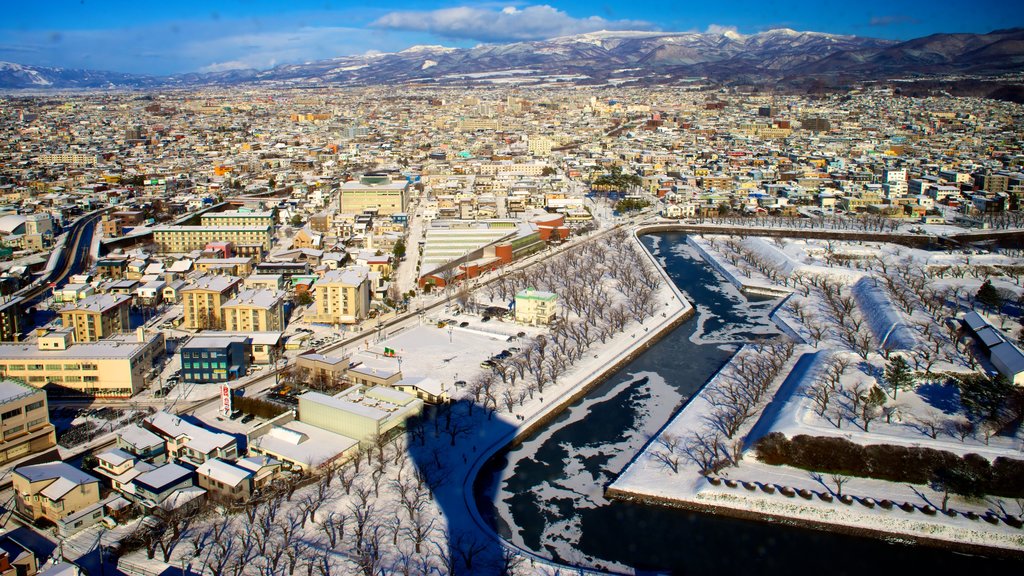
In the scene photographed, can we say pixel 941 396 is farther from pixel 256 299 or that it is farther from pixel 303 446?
pixel 256 299

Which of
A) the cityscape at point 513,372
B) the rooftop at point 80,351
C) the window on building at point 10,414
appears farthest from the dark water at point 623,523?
the rooftop at point 80,351

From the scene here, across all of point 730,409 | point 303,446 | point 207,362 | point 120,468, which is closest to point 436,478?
point 303,446

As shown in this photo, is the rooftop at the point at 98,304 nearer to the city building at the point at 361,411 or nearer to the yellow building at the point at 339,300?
the yellow building at the point at 339,300

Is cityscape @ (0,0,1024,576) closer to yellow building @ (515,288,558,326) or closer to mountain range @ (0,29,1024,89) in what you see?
yellow building @ (515,288,558,326)

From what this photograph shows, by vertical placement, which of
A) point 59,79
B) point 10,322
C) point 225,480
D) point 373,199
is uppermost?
point 59,79

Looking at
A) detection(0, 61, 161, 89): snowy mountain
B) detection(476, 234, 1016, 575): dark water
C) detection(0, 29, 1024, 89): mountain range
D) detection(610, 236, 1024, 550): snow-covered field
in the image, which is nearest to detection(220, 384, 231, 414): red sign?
detection(476, 234, 1016, 575): dark water

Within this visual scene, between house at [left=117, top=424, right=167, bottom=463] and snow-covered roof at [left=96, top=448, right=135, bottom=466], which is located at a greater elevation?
snow-covered roof at [left=96, top=448, right=135, bottom=466]
